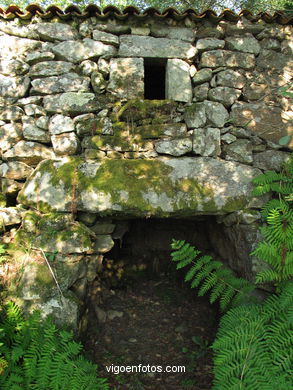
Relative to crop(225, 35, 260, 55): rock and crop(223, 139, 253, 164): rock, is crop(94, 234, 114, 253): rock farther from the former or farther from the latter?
crop(225, 35, 260, 55): rock

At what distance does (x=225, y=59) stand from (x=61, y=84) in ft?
6.23

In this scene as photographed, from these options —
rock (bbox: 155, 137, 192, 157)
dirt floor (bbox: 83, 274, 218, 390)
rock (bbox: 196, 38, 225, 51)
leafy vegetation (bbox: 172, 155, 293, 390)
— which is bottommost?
dirt floor (bbox: 83, 274, 218, 390)

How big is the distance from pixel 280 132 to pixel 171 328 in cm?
260

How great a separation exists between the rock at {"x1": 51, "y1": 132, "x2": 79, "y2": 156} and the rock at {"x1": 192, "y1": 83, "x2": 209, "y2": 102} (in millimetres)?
1442

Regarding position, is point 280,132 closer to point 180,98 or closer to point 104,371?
point 180,98

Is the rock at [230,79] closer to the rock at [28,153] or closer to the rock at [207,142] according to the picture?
the rock at [207,142]

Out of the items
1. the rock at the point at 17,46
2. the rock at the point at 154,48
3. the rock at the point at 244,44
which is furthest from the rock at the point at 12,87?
the rock at the point at 244,44

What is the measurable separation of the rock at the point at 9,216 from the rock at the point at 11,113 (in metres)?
1.03

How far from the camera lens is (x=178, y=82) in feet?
9.67

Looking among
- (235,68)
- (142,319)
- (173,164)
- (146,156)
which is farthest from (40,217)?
(235,68)

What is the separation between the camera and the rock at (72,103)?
285cm

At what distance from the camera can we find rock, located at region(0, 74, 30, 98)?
2.95m

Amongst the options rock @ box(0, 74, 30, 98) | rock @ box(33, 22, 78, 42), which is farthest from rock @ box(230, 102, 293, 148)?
rock @ box(0, 74, 30, 98)

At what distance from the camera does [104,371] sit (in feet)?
8.11
